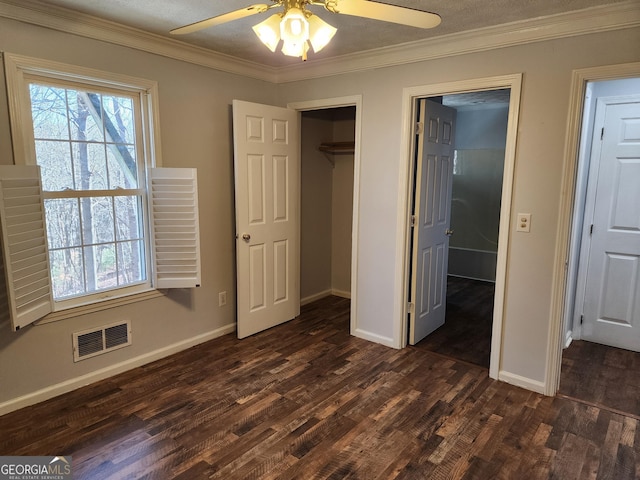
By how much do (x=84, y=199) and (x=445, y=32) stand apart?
2659 mm

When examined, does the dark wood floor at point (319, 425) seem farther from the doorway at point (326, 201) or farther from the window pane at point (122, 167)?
the doorway at point (326, 201)

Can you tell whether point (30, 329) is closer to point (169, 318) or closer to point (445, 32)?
point (169, 318)

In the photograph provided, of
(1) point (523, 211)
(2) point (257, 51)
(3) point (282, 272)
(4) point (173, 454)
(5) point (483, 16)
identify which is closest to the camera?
(4) point (173, 454)

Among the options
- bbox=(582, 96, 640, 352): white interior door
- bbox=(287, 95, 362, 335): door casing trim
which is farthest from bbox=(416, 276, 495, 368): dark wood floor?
bbox=(582, 96, 640, 352): white interior door

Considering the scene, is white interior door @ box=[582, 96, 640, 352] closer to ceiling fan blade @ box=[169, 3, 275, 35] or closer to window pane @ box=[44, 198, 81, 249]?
ceiling fan blade @ box=[169, 3, 275, 35]

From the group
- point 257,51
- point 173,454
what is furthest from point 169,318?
point 257,51

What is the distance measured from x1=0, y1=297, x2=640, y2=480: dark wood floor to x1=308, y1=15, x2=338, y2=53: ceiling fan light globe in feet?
6.51

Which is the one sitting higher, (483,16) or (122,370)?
(483,16)

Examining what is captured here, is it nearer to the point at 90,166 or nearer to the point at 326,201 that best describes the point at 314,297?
the point at 326,201

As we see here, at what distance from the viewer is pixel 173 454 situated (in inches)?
84.0

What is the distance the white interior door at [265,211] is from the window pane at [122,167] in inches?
30.7

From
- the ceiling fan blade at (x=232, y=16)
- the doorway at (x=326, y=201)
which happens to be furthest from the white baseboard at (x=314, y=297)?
the ceiling fan blade at (x=232, y=16)

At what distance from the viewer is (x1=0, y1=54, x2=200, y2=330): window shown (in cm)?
235

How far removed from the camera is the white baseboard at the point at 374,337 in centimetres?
348
